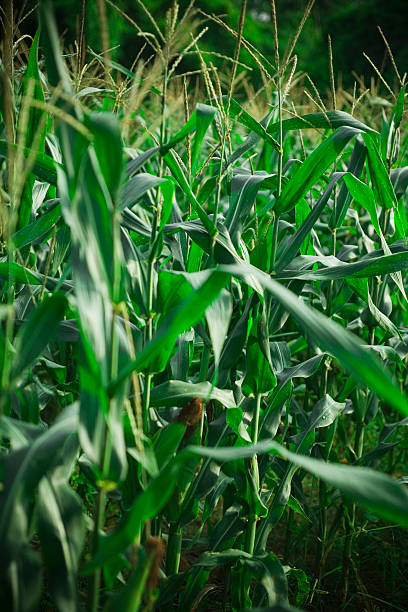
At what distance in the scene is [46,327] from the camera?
2.74 feet

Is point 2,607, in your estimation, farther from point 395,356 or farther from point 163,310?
point 395,356

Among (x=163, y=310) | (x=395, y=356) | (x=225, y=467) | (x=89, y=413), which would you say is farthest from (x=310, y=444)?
(x=89, y=413)

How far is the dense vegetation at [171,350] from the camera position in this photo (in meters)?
0.78

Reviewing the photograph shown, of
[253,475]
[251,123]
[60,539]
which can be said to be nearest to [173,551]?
[253,475]

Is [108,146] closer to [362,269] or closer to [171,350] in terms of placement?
[171,350]

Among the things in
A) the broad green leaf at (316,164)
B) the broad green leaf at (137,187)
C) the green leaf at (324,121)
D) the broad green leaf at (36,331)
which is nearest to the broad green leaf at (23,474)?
the broad green leaf at (36,331)

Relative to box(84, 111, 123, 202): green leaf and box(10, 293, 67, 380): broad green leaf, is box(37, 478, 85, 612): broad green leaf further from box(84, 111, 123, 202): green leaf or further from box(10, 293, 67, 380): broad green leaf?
box(84, 111, 123, 202): green leaf

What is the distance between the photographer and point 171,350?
1.04 m

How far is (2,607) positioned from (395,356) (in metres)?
1.24

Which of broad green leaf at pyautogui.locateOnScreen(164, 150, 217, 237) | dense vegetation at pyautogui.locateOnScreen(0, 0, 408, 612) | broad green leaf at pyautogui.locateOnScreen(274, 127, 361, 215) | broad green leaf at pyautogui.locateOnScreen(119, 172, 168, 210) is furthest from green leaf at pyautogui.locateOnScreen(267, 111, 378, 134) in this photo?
broad green leaf at pyautogui.locateOnScreen(119, 172, 168, 210)

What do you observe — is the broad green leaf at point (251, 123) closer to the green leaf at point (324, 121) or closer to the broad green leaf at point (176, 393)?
the green leaf at point (324, 121)

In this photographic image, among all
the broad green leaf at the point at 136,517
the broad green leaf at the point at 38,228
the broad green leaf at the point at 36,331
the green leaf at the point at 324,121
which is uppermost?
the green leaf at the point at 324,121

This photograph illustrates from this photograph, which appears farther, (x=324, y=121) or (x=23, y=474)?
(x=324, y=121)

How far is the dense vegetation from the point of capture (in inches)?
30.5
